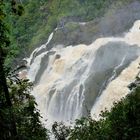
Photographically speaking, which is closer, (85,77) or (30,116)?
(30,116)

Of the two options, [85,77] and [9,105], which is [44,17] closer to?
[85,77]

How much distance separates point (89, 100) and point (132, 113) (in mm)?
14630

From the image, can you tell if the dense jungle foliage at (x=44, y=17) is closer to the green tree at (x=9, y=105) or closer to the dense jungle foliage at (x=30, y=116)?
the dense jungle foliage at (x=30, y=116)

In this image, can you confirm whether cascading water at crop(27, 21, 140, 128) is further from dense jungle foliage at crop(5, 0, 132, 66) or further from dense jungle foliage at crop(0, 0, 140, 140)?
dense jungle foliage at crop(0, 0, 140, 140)

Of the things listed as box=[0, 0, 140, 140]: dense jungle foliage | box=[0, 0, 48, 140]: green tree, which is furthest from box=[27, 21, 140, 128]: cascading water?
box=[0, 0, 48, 140]: green tree

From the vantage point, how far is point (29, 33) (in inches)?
1773

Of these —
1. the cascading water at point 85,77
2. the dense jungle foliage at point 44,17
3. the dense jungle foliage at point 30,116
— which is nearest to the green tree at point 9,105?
the dense jungle foliage at point 30,116

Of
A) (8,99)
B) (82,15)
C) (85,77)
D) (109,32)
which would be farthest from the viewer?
(82,15)

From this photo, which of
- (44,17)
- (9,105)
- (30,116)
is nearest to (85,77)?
(30,116)

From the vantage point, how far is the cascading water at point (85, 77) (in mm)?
24781

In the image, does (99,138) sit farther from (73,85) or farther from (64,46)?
(64,46)

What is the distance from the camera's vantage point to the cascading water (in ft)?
81.3

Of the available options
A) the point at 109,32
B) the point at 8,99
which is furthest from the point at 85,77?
the point at 8,99

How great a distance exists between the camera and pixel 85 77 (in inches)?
1061
